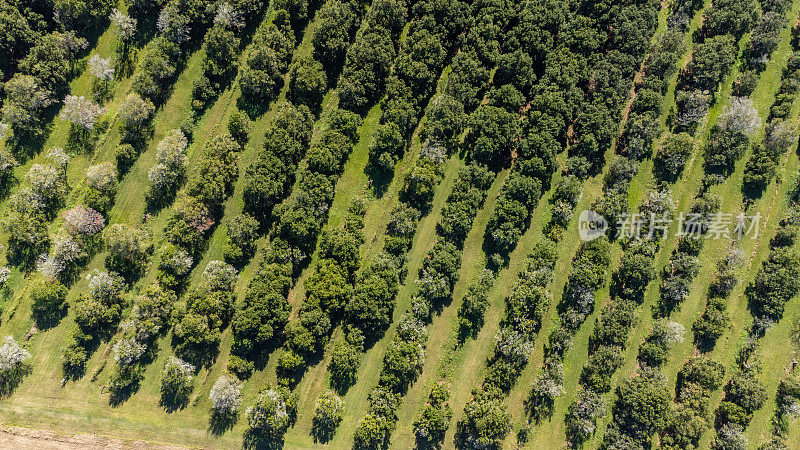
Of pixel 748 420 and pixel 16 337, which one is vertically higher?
pixel 748 420

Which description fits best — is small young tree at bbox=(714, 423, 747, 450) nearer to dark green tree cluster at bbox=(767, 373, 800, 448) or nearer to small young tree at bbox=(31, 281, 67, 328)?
dark green tree cluster at bbox=(767, 373, 800, 448)

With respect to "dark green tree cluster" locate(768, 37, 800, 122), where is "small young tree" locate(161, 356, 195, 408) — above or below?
below

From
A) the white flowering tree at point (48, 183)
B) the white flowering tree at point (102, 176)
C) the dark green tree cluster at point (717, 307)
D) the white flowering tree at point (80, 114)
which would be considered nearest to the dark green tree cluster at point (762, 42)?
the dark green tree cluster at point (717, 307)

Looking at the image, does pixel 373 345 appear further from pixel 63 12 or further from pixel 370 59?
pixel 63 12

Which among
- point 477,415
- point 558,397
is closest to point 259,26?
point 477,415

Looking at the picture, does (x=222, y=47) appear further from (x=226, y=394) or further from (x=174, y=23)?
(x=226, y=394)
